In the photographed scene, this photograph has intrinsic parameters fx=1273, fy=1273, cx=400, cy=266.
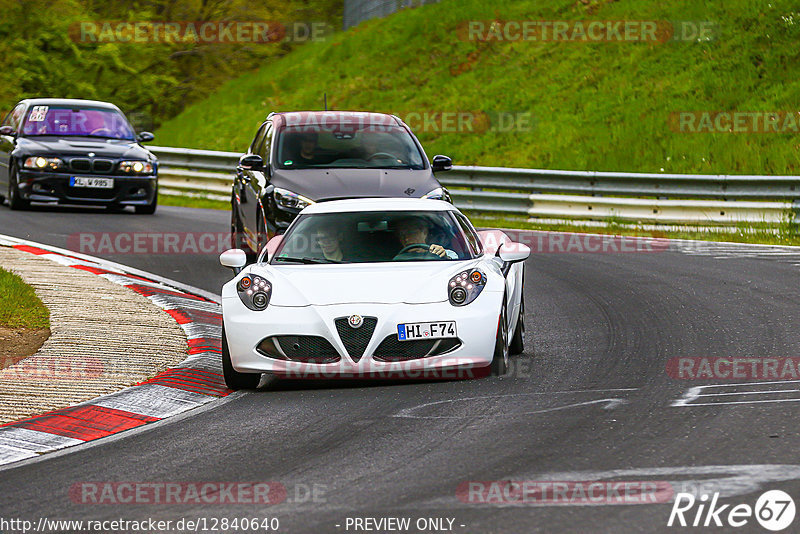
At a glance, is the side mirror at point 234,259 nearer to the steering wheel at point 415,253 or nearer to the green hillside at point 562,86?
the steering wheel at point 415,253

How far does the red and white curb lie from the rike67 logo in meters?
3.32

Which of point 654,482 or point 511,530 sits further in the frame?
point 654,482

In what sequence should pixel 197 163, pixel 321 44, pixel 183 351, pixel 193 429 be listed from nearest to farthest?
pixel 193 429 → pixel 183 351 → pixel 197 163 → pixel 321 44

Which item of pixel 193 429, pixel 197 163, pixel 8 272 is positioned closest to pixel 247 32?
pixel 197 163

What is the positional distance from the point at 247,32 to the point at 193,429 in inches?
1378

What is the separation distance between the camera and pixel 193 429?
276 inches

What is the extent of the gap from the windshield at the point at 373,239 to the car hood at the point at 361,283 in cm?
29

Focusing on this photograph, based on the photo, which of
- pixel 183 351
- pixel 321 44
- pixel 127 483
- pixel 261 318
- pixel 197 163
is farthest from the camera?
pixel 321 44

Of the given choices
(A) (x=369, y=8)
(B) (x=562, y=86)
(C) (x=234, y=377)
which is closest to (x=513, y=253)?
(C) (x=234, y=377)

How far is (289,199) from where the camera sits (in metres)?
12.0

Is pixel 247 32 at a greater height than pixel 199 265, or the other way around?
pixel 247 32

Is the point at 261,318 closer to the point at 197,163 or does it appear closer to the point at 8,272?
the point at 8,272

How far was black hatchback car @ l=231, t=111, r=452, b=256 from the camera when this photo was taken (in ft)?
39.2

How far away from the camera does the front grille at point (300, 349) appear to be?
789 centimetres
